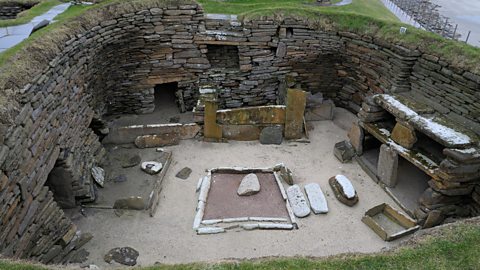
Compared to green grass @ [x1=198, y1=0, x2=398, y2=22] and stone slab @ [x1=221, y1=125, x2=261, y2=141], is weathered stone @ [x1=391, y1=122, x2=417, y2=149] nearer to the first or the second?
stone slab @ [x1=221, y1=125, x2=261, y2=141]

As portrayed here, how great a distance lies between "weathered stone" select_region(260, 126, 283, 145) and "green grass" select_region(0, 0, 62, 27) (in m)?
6.43

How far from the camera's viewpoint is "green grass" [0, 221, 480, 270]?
482 centimetres

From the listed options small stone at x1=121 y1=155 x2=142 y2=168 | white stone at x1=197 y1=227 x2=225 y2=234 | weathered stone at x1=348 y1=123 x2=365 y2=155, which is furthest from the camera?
weathered stone at x1=348 y1=123 x2=365 y2=155

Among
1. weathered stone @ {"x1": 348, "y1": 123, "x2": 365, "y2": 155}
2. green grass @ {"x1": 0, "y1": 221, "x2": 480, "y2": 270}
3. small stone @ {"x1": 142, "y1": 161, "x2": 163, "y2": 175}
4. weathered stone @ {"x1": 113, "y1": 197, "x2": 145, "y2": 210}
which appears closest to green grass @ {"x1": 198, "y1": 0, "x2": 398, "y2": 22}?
weathered stone @ {"x1": 348, "y1": 123, "x2": 365, "y2": 155}

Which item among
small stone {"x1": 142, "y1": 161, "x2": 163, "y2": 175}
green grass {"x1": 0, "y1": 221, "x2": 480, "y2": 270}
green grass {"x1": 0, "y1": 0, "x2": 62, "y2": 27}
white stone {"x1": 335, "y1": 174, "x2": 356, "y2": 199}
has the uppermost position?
green grass {"x1": 0, "y1": 0, "x2": 62, "y2": 27}

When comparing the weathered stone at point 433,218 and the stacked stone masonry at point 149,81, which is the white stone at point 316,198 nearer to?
the weathered stone at point 433,218

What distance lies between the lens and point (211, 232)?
25.1 feet

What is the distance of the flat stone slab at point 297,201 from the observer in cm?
818

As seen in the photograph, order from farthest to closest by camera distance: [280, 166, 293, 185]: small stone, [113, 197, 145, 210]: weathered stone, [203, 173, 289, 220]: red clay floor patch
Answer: [280, 166, 293, 185]: small stone < [113, 197, 145, 210]: weathered stone < [203, 173, 289, 220]: red clay floor patch

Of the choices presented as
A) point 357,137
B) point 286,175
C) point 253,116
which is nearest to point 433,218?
point 357,137

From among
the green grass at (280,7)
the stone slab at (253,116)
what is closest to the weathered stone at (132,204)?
the stone slab at (253,116)

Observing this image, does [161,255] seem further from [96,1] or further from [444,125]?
[96,1]

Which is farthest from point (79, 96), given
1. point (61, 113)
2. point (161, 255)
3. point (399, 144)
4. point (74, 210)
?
point (399, 144)

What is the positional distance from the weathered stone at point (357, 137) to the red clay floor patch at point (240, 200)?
92.9 inches
